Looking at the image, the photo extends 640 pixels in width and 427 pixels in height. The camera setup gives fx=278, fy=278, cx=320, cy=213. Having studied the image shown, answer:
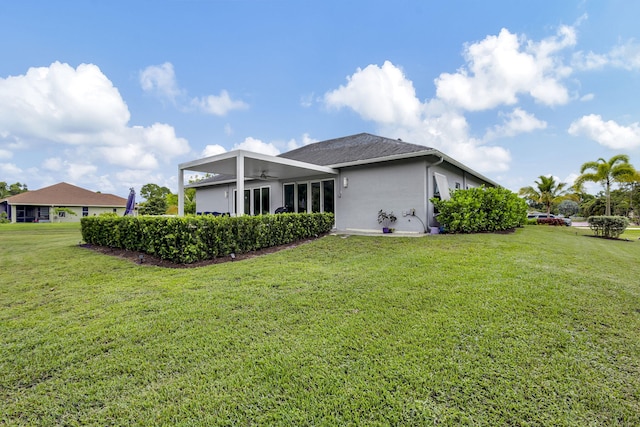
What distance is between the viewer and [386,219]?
429 inches

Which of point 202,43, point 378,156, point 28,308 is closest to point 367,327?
point 28,308

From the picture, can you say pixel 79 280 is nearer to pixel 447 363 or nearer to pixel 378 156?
pixel 447 363

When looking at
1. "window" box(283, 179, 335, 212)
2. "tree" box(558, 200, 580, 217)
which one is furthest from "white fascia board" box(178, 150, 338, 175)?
"tree" box(558, 200, 580, 217)

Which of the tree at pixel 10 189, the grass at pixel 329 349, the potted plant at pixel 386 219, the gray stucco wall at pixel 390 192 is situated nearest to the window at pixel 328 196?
the gray stucco wall at pixel 390 192

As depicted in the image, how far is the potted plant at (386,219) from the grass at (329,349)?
18.0 ft

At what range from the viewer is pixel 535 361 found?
247cm

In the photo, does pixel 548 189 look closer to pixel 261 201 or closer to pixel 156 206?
pixel 261 201

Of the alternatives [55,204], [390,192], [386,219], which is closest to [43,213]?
[55,204]

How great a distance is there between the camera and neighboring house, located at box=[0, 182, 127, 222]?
1200 inches

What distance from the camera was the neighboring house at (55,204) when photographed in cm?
3047

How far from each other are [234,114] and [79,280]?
1271cm

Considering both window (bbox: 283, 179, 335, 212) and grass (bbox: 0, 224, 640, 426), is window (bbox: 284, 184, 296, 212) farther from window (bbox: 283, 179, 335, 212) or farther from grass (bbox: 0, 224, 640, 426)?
grass (bbox: 0, 224, 640, 426)

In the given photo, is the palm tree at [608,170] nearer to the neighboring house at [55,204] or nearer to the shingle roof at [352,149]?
the shingle roof at [352,149]

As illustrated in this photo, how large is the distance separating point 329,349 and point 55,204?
41617 millimetres
